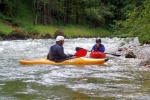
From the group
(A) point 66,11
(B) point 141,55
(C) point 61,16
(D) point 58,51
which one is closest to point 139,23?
(B) point 141,55

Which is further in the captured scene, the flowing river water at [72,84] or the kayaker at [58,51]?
the kayaker at [58,51]

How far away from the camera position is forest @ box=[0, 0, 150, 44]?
38000 mm

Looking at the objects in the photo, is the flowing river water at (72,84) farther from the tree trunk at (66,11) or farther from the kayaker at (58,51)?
the tree trunk at (66,11)

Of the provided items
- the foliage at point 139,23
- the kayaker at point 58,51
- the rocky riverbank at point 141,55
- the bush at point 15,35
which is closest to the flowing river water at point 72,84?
the rocky riverbank at point 141,55

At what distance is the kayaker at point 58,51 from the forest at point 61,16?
17114 mm

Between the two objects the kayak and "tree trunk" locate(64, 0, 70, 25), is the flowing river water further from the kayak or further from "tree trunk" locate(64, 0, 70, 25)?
"tree trunk" locate(64, 0, 70, 25)

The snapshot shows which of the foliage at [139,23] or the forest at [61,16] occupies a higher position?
the forest at [61,16]

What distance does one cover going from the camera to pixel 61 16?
1940 inches

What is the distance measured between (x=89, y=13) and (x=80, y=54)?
37.5 metres

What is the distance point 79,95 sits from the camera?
6.66m

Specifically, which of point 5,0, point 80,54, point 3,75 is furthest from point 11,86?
point 5,0

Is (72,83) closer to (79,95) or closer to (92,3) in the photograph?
(79,95)

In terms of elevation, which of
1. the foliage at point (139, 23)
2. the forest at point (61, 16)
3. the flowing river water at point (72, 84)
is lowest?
the flowing river water at point (72, 84)

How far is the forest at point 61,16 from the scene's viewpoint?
38.0 metres
